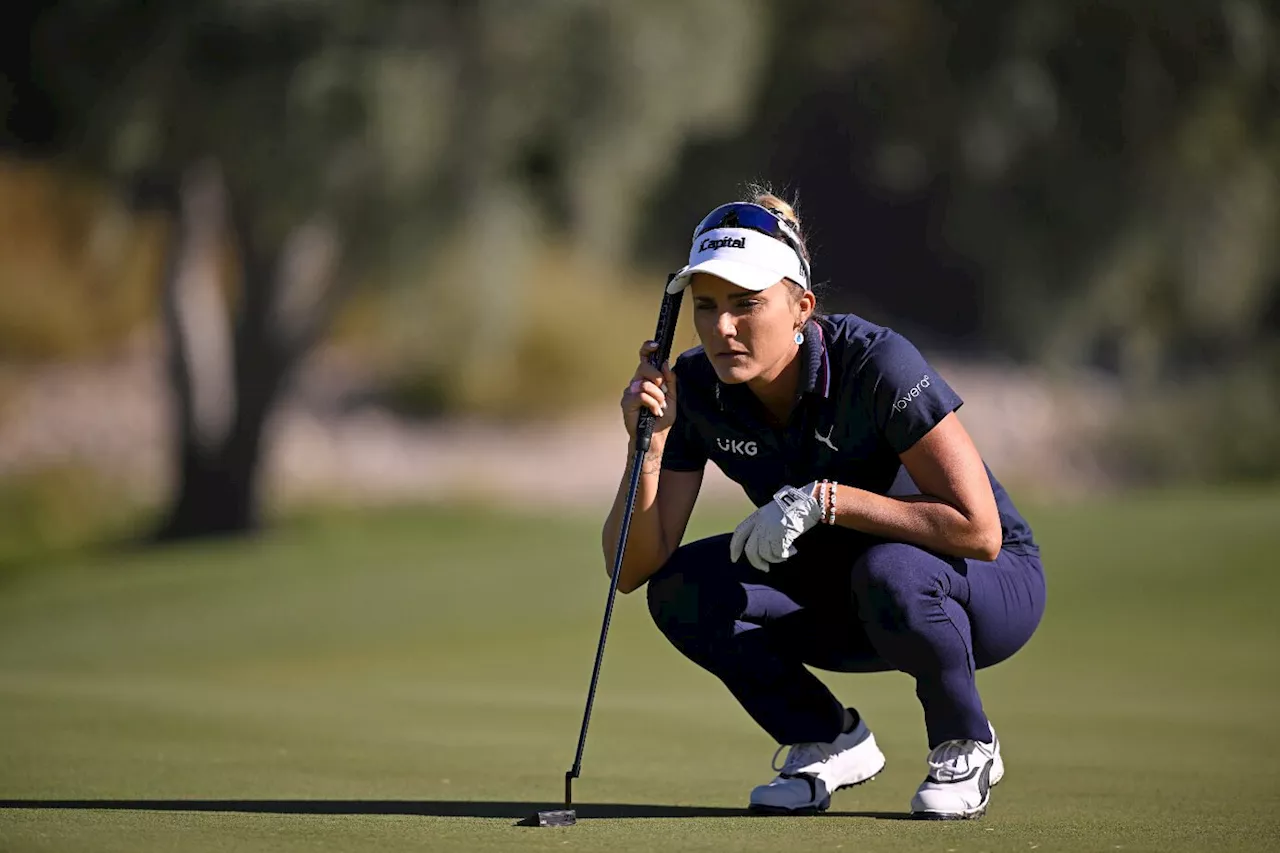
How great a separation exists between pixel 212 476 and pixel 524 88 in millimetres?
3762

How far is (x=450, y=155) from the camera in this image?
13266mm

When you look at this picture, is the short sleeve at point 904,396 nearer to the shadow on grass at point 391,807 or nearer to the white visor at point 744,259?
the white visor at point 744,259

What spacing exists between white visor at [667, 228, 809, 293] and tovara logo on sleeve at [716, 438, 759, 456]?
0.36m

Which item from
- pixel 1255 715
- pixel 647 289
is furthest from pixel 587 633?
pixel 647 289

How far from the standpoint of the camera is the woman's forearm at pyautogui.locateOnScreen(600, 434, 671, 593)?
4.20 m

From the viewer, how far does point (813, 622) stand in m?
4.24

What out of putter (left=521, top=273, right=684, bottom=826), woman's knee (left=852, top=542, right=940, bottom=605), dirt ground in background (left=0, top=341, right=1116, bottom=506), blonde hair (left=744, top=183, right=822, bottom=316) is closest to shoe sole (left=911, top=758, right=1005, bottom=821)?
woman's knee (left=852, top=542, right=940, bottom=605)

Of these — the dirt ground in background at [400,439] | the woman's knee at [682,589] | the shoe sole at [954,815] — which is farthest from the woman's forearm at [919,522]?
the dirt ground in background at [400,439]

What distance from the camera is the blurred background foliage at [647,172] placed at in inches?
508

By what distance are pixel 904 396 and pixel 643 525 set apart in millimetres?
675

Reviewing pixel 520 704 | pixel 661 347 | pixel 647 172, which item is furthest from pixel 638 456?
pixel 647 172

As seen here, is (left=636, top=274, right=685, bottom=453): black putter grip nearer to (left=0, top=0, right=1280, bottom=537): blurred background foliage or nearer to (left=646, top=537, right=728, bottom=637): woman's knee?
(left=646, top=537, right=728, bottom=637): woman's knee

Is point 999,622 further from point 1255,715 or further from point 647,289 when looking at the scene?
point 647,289

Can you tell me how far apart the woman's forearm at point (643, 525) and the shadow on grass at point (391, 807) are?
484mm
